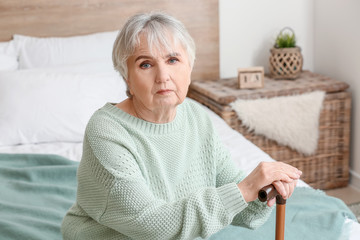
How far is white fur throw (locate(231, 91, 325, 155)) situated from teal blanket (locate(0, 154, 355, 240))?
3.00 feet

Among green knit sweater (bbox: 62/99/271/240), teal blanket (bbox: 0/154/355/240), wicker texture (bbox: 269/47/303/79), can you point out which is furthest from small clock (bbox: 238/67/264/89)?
green knit sweater (bbox: 62/99/271/240)

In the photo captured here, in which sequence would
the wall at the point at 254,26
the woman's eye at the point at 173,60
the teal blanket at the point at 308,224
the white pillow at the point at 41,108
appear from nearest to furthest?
the woman's eye at the point at 173,60 < the teal blanket at the point at 308,224 < the white pillow at the point at 41,108 < the wall at the point at 254,26

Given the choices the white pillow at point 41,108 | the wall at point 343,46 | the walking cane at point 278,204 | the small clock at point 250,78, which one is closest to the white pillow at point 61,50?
the white pillow at point 41,108

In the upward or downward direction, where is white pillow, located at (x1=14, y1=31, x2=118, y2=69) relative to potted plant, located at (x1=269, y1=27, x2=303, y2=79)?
upward

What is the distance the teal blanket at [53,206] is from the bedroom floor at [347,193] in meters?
1.24

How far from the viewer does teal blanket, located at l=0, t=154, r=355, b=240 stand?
163 centimetres

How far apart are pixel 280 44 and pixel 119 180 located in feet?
7.33

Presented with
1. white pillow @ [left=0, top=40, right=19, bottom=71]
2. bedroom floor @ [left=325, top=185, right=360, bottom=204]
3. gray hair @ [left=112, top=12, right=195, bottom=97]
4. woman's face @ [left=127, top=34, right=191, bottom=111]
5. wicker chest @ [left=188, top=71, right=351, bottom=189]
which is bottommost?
bedroom floor @ [left=325, top=185, right=360, bottom=204]

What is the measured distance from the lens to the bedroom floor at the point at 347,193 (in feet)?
10.1

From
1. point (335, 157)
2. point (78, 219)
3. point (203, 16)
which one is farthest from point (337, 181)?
point (78, 219)

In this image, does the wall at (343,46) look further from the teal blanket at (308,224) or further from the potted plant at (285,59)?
the teal blanket at (308,224)

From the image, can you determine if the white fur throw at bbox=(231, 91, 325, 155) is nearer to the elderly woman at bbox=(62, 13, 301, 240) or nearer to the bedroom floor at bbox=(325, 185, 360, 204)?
the bedroom floor at bbox=(325, 185, 360, 204)

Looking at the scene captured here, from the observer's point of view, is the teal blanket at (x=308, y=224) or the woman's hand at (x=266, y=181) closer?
the woman's hand at (x=266, y=181)

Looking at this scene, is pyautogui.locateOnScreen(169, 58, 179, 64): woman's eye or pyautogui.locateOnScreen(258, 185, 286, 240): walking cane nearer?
pyautogui.locateOnScreen(258, 185, 286, 240): walking cane
